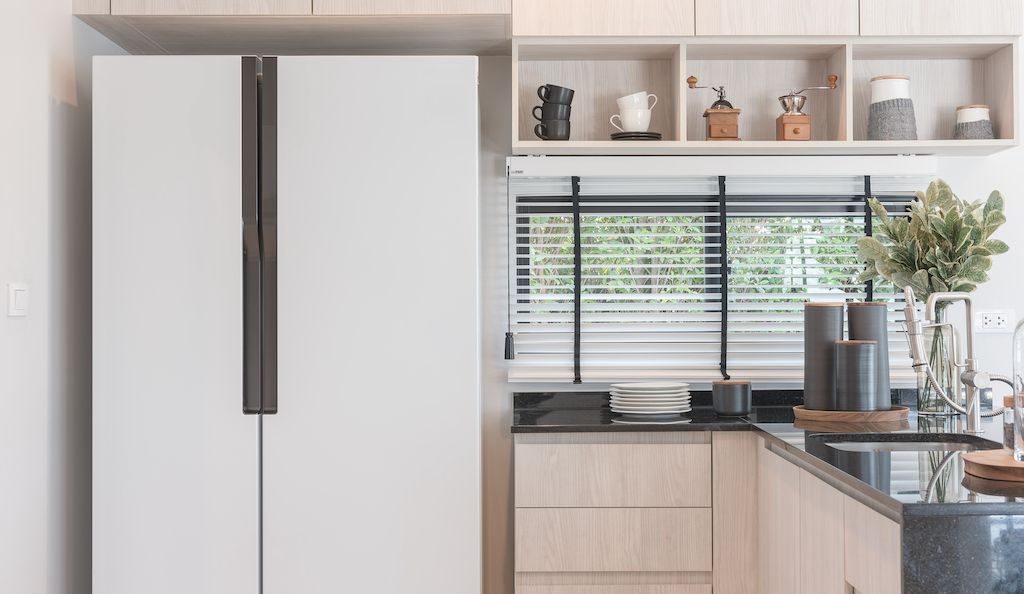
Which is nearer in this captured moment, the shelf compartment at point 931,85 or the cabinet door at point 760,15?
the cabinet door at point 760,15

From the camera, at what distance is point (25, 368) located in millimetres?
2217

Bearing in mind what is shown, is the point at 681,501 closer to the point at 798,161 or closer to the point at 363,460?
the point at 363,460

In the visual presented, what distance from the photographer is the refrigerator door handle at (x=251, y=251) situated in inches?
91.0

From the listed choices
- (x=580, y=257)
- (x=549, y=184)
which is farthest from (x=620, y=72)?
(x=580, y=257)

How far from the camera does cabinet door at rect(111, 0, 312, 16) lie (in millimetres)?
2469

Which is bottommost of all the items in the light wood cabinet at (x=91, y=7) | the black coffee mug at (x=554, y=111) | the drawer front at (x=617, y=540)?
the drawer front at (x=617, y=540)

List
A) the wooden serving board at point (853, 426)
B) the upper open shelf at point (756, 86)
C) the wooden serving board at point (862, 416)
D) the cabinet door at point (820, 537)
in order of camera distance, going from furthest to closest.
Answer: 1. the upper open shelf at point (756, 86)
2. the wooden serving board at point (862, 416)
3. the wooden serving board at point (853, 426)
4. the cabinet door at point (820, 537)

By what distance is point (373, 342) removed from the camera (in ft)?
7.64

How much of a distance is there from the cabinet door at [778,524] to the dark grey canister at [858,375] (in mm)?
292

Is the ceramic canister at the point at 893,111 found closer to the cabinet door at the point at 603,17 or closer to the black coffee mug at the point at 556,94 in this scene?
the cabinet door at the point at 603,17

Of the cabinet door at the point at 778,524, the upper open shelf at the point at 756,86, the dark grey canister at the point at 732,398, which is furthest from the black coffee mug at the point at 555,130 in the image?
the cabinet door at the point at 778,524

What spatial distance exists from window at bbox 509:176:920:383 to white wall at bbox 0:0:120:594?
52.8 inches

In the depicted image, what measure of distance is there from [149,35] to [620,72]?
1.51 metres

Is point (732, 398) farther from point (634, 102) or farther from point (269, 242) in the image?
point (269, 242)
